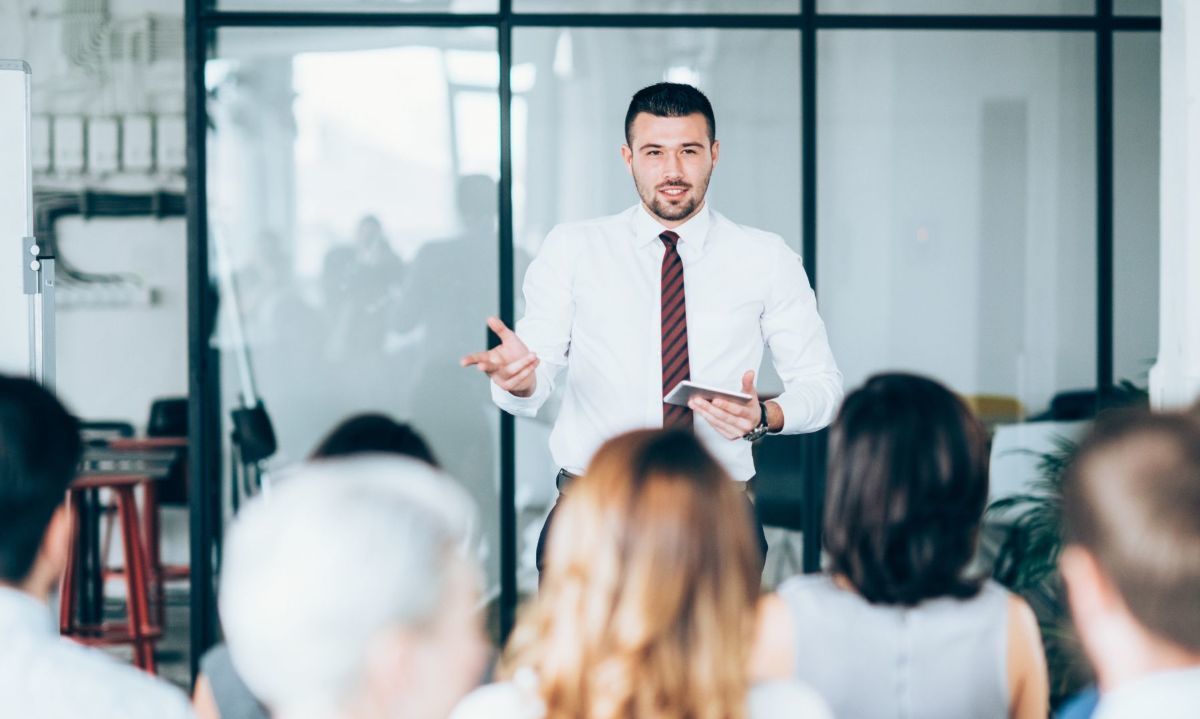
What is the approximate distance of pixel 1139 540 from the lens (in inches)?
59.2

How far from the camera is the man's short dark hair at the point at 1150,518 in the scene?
58.5 inches

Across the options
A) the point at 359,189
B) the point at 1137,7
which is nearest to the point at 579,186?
the point at 359,189

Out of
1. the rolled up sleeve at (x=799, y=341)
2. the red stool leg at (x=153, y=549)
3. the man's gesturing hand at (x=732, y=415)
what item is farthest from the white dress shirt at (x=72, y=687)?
the red stool leg at (x=153, y=549)

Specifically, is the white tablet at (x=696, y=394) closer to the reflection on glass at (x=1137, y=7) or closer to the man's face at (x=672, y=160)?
the man's face at (x=672, y=160)

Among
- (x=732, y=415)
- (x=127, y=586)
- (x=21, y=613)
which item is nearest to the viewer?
(x=21, y=613)

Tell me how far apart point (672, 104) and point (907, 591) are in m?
1.85

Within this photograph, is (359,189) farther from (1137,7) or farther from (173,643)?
(1137,7)

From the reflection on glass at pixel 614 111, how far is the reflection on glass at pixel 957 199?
8.2 inches

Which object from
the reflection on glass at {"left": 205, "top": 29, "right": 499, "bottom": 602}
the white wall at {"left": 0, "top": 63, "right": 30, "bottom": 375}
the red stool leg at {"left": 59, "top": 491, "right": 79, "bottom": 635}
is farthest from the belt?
the red stool leg at {"left": 59, "top": 491, "right": 79, "bottom": 635}

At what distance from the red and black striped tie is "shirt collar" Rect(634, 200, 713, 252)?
0.02 meters

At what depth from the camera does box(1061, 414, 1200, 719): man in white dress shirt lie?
149cm

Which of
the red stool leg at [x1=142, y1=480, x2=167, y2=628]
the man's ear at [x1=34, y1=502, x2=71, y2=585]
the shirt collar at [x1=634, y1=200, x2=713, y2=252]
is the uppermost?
the shirt collar at [x1=634, y1=200, x2=713, y2=252]

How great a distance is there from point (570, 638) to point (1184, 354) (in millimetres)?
2901

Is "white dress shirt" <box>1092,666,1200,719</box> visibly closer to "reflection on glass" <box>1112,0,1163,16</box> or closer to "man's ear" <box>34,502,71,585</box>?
"man's ear" <box>34,502,71,585</box>
